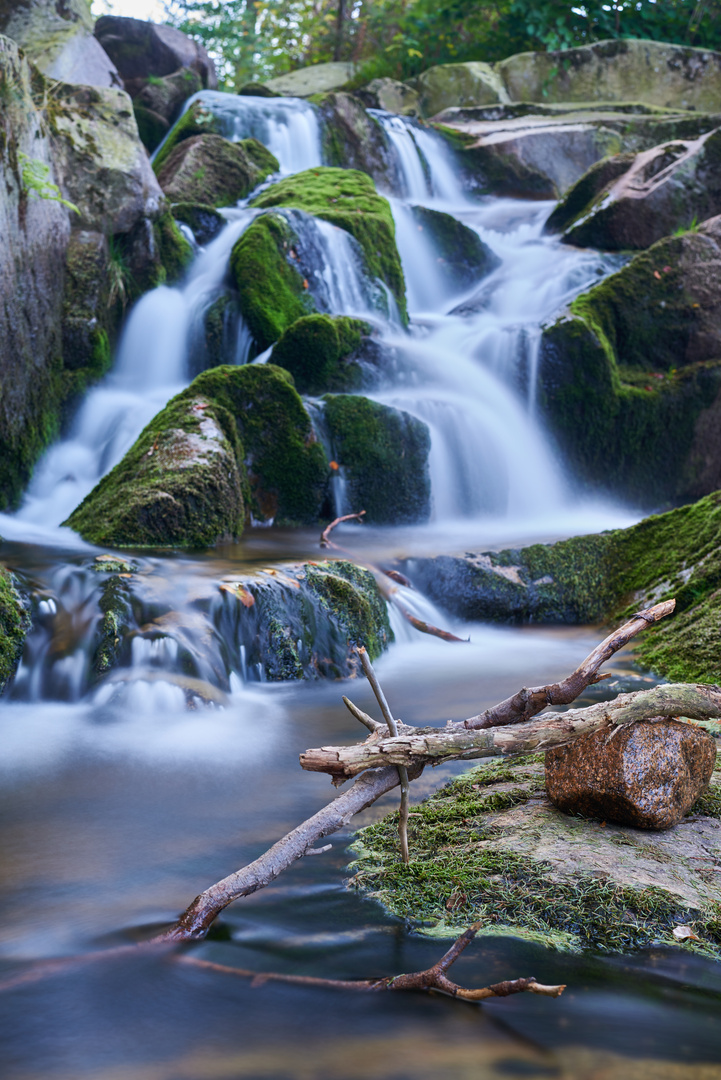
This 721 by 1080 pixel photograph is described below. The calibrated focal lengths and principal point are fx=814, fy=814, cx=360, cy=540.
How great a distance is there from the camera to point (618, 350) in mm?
10609

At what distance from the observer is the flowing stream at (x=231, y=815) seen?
1.71 meters

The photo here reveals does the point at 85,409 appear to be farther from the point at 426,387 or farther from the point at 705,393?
the point at 705,393

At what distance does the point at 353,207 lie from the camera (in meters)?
12.0

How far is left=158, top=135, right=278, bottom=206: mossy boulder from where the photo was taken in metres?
13.0

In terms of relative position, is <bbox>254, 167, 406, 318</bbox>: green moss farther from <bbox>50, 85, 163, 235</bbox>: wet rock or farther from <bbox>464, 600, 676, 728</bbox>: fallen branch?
<bbox>464, 600, 676, 728</bbox>: fallen branch

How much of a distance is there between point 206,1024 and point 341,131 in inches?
681

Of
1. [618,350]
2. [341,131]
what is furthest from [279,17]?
[618,350]

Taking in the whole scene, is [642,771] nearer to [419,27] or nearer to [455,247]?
[455,247]

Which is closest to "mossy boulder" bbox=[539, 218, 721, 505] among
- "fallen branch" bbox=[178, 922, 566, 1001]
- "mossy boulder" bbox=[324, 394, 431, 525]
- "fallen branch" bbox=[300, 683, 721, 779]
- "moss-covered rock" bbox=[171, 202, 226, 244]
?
"mossy boulder" bbox=[324, 394, 431, 525]

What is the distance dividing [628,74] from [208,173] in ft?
42.6

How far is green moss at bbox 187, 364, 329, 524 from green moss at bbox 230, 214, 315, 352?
6.18 ft

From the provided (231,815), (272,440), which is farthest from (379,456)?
(231,815)

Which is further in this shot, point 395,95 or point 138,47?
point 395,95

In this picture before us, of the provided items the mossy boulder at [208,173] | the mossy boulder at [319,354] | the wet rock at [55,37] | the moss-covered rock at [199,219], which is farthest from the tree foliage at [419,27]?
the mossy boulder at [319,354]
